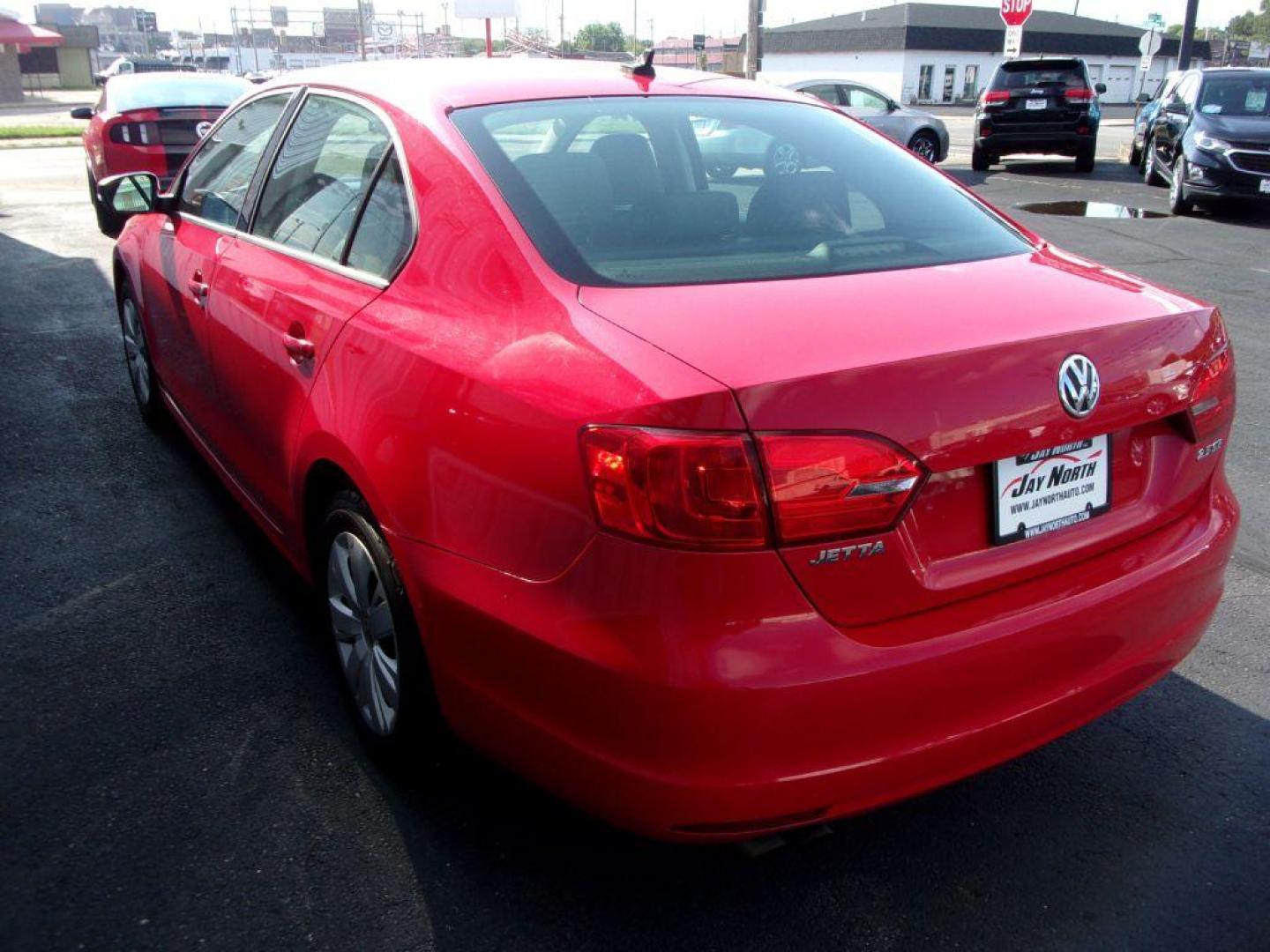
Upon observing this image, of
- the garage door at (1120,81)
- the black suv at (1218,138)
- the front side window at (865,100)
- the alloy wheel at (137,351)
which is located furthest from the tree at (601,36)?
the alloy wheel at (137,351)

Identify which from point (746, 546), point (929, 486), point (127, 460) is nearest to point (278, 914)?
point (746, 546)

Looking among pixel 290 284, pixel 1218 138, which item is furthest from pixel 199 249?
pixel 1218 138

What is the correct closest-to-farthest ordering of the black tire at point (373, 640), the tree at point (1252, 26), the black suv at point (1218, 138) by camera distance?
the black tire at point (373, 640)
the black suv at point (1218, 138)
the tree at point (1252, 26)

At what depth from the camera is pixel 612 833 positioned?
2.65 meters

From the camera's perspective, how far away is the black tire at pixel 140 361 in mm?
5141

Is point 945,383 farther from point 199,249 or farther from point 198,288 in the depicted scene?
point 199,249

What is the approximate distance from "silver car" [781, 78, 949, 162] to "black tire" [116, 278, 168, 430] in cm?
1528

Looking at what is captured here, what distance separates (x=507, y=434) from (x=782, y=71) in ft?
235

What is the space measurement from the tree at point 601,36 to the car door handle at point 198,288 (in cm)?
11753

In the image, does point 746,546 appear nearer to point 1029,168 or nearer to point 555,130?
point 555,130

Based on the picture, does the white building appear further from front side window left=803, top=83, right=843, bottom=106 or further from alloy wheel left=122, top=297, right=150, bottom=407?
alloy wheel left=122, top=297, right=150, bottom=407

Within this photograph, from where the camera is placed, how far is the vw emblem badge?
2.11 metres

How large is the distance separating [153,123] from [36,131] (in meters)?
17.4

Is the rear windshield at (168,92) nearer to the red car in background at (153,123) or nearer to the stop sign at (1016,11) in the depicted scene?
the red car in background at (153,123)
